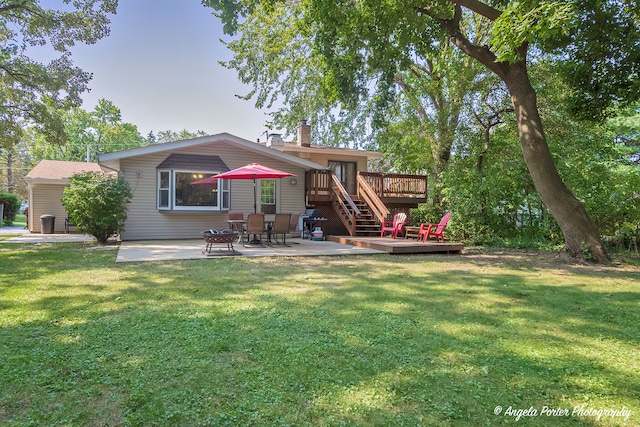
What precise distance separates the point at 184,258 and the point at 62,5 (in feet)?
37.3

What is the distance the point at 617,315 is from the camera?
13.2 feet

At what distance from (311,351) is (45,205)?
1848 cm

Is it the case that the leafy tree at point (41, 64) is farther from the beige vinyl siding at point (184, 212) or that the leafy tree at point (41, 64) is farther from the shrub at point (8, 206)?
the shrub at point (8, 206)

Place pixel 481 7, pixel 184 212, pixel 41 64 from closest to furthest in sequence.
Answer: pixel 481 7 < pixel 184 212 < pixel 41 64

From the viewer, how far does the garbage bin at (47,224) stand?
15.7 metres

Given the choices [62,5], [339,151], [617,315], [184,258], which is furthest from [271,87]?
[617,315]

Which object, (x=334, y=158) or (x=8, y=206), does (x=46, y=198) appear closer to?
(x=8, y=206)

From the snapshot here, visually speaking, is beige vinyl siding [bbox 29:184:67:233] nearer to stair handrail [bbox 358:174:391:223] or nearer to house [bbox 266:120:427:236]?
house [bbox 266:120:427:236]

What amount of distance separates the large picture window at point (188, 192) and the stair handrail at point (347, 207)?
4.08 m

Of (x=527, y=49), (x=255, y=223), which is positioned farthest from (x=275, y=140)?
(x=527, y=49)

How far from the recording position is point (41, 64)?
42.7ft

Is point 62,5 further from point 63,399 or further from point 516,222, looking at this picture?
point 516,222

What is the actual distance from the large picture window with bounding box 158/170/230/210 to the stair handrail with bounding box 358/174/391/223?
5.15 metres

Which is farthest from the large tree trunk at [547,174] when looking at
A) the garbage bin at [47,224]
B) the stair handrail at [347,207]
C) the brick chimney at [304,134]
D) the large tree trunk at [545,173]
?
the garbage bin at [47,224]
